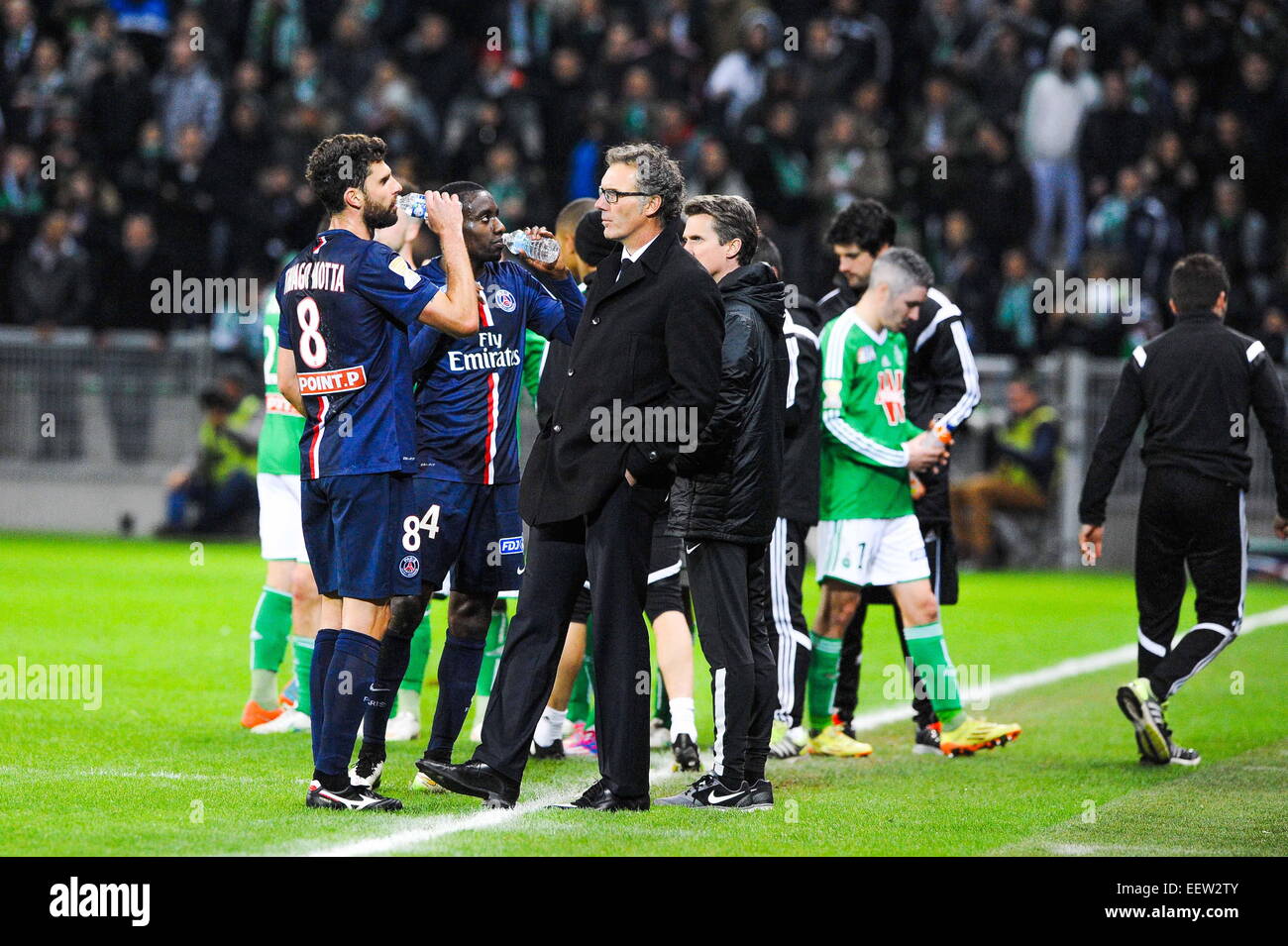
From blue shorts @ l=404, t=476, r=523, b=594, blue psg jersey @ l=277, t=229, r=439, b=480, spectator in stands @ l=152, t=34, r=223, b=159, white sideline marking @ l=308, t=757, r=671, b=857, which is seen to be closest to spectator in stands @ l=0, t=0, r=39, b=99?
spectator in stands @ l=152, t=34, r=223, b=159

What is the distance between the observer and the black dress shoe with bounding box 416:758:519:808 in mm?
6695

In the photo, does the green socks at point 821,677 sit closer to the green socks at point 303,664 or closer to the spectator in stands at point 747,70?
the green socks at point 303,664

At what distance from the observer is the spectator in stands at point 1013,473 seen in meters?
17.3

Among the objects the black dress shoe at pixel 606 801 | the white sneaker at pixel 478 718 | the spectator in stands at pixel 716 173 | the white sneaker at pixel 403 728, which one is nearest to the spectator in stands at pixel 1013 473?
the spectator in stands at pixel 716 173

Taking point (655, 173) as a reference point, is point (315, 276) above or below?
below

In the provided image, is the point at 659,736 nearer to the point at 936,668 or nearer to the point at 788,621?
the point at 788,621

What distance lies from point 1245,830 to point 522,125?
14676 mm

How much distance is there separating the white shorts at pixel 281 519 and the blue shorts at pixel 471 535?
154cm

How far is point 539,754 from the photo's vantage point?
27.0 ft

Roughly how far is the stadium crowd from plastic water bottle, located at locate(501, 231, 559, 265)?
34.7 ft

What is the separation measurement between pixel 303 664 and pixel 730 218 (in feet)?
9.79

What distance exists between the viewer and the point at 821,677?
28.6 ft

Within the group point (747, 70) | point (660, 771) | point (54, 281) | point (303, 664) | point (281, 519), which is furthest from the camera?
point (747, 70)

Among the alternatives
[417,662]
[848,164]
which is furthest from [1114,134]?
[417,662]
